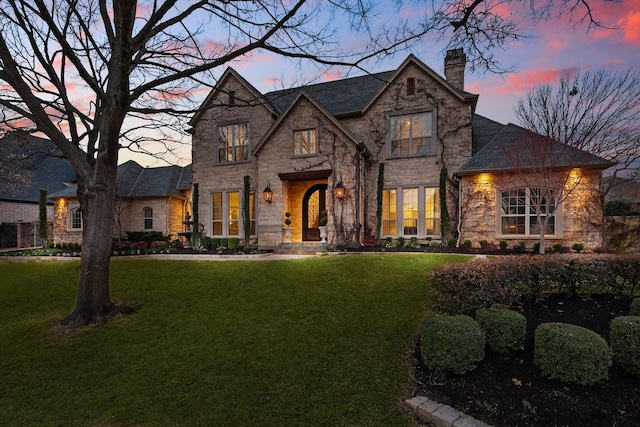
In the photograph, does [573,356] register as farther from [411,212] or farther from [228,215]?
[228,215]

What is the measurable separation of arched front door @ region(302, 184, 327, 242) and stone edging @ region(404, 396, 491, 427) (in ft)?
39.3

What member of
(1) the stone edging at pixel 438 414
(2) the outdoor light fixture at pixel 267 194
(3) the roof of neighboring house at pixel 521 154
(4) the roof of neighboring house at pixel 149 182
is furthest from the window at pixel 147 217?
(1) the stone edging at pixel 438 414

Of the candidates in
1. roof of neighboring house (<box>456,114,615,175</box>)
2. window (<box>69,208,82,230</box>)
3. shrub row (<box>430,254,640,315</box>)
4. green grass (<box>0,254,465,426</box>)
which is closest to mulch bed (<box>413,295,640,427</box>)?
green grass (<box>0,254,465,426</box>)

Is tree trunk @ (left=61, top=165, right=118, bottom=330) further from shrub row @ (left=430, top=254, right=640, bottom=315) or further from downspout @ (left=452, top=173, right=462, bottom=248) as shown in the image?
downspout @ (left=452, top=173, right=462, bottom=248)

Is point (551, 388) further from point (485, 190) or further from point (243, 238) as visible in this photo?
point (243, 238)

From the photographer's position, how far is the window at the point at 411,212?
13867 millimetres

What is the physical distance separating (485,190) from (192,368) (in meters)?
12.3

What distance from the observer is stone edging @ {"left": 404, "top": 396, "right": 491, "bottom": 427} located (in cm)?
293

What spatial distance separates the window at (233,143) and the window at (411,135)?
7.43 metres

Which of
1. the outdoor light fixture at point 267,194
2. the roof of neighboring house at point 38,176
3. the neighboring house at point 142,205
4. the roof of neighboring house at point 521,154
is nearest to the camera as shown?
the roof of neighboring house at point 521,154

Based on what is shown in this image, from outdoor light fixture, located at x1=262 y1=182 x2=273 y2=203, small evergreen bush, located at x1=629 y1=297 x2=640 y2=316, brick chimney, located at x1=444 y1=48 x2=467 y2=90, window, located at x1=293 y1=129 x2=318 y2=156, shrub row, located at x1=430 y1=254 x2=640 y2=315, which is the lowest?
small evergreen bush, located at x1=629 y1=297 x2=640 y2=316

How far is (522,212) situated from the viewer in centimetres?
1245

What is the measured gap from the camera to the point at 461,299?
15.1 ft

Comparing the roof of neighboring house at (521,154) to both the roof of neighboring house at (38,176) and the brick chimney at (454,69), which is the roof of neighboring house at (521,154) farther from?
the roof of neighboring house at (38,176)
